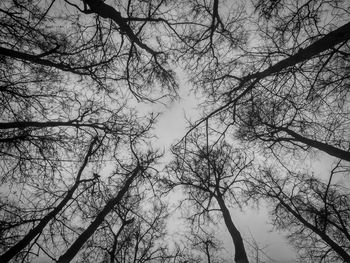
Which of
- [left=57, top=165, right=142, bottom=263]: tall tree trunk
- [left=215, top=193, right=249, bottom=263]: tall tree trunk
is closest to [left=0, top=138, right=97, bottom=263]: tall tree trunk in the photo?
[left=57, top=165, right=142, bottom=263]: tall tree trunk

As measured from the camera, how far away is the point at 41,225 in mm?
6566

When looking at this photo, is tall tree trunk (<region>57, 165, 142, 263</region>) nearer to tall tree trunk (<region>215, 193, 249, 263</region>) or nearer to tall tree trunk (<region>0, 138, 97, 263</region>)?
tall tree trunk (<region>0, 138, 97, 263</region>)

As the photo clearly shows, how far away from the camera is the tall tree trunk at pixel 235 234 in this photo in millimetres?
9062

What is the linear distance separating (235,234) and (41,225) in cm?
747

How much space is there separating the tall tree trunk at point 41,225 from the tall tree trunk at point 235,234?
662 cm

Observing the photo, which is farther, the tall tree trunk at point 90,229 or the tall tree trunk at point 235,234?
the tall tree trunk at point 235,234

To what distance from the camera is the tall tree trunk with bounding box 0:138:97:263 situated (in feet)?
19.0

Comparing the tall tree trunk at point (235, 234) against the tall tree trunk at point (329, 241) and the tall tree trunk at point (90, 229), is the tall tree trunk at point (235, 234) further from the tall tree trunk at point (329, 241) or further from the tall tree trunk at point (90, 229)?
the tall tree trunk at point (90, 229)

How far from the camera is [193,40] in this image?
596 cm

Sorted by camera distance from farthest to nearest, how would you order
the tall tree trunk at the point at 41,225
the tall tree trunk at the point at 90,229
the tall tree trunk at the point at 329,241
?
the tall tree trunk at the point at 329,241
the tall tree trunk at the point at 90,229
the tall tree trunk at the point at 41,225

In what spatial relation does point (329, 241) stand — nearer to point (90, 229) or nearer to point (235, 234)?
point (235, 234)

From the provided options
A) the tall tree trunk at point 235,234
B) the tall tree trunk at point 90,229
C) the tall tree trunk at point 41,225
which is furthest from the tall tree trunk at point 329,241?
the tall tree trunk at point 41,225

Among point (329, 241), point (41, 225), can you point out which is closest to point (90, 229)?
point (41, 225)

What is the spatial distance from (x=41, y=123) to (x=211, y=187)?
9.20 metres
